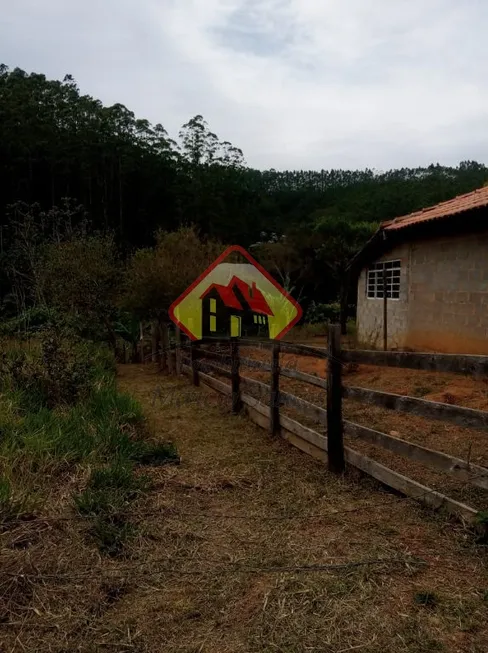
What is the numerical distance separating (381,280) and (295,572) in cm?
1130

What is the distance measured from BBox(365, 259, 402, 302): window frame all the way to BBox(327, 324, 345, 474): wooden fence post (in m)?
8.42

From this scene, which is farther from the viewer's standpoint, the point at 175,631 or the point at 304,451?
the point at 304,451

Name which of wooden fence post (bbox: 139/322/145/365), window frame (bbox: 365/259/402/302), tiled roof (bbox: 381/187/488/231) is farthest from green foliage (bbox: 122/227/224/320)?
tiled roof (bbox: 381/187/488/231)

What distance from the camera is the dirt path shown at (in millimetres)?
2195

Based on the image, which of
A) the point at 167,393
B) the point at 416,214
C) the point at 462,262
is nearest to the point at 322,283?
the point at 416,214

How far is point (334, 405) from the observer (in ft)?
13.7

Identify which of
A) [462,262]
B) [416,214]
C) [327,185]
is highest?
[327,185]

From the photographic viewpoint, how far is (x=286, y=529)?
10.7 feet

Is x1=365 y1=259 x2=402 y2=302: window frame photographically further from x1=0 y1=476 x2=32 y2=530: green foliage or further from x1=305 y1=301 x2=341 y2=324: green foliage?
x1=0 y1=476 x2=32 y2=530: green foliage

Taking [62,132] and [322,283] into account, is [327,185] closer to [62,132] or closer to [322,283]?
[322,283]

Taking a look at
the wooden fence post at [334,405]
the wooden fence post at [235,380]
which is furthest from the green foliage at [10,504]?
the wooden fence post at [235,380]

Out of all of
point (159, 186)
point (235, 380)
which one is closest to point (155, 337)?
point (235, 380)

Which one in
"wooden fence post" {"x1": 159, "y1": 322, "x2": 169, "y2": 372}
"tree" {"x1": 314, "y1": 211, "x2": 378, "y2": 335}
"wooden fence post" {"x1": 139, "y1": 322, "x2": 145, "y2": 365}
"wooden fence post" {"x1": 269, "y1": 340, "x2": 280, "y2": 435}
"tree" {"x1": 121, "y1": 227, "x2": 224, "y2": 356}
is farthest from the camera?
"tree" {"x1": 314, "y1": 211, "x2": 378, "y2": 335}

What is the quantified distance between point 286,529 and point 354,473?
106 centimetres
